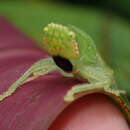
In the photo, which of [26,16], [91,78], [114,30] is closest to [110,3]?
[114,30]

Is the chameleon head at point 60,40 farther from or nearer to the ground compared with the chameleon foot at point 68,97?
farther from the ground

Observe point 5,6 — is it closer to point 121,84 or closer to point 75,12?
point 75,12

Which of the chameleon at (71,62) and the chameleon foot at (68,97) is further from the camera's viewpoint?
the chameleon at (71,62)

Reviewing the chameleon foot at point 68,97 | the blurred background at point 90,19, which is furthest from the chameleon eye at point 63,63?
the blurred background at point 90,19

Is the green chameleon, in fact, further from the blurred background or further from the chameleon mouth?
the blurred background

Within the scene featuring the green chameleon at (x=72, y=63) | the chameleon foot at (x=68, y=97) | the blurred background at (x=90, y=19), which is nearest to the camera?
the chameleon foot at (x=68, y=97)

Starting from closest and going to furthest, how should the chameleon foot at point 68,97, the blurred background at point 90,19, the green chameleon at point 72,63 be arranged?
the chameleon foot at point 68,97
the green chameleon at point 72,63
the blurred background at point 90,19

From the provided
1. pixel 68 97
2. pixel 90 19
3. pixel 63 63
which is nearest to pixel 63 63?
pixel 63 63

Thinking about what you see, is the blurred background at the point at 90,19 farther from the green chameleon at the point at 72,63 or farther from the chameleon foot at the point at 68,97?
the chameleon foot at the point at 68,97
